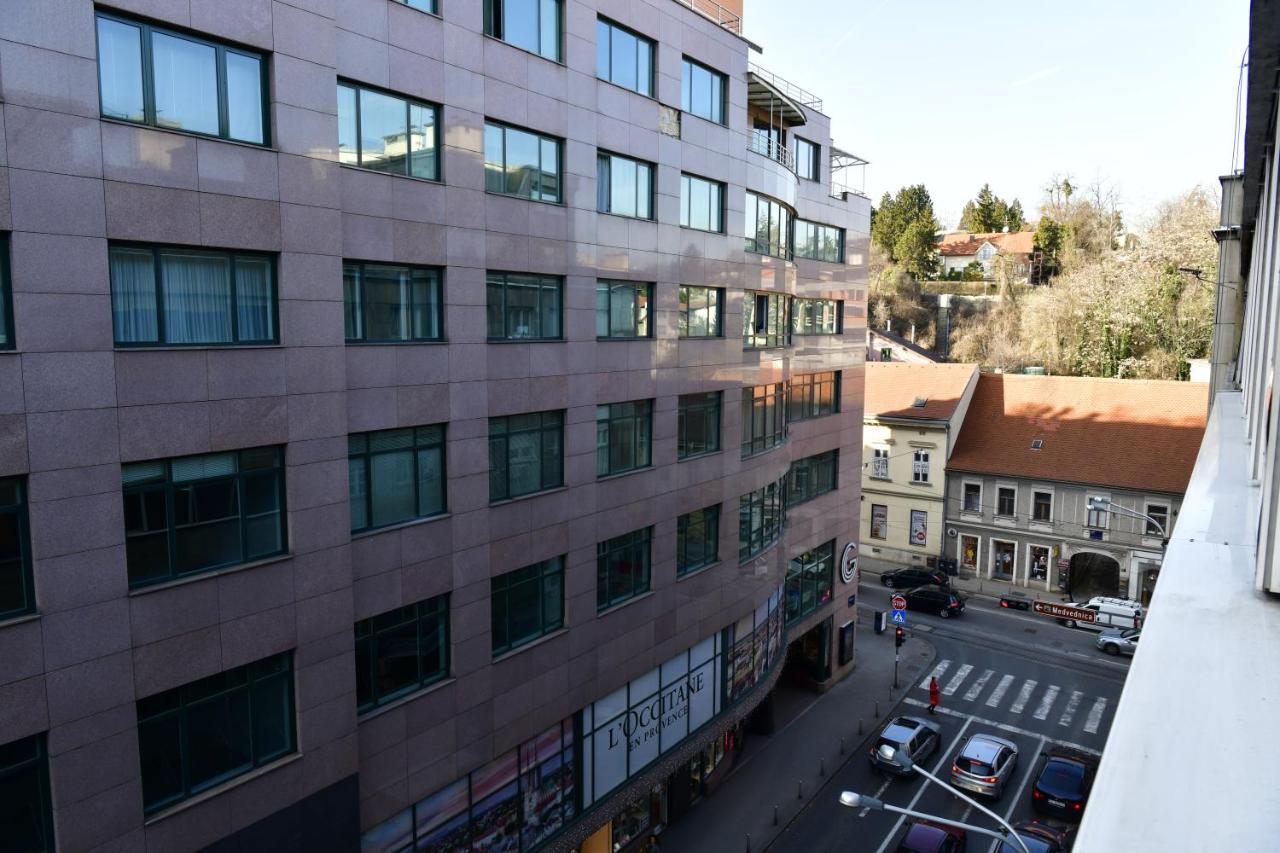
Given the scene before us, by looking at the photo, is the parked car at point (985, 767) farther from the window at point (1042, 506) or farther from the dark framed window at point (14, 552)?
the dark framed window at point (14, 552)

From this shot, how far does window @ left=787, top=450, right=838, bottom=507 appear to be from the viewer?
3180 cm

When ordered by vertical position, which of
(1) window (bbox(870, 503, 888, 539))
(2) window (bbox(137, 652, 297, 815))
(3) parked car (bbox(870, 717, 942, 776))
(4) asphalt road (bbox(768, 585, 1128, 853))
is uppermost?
(2) window (bbox(137, 652, 297, 815))

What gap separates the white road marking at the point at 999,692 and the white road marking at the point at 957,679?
1.33 meters

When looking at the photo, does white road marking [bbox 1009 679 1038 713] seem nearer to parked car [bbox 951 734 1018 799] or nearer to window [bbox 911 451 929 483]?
parked car [bbox 951 734 1018 799]

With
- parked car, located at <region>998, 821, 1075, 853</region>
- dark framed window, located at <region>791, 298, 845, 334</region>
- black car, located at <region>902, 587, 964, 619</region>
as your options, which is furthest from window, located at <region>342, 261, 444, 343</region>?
black car, located at <region>902, 587, 964, 619</region>

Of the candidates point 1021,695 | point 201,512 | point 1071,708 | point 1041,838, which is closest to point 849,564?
point 1021,695

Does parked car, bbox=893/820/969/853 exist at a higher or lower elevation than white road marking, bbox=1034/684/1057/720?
higher

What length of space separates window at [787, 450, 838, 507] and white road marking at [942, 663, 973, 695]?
9296 millimetres

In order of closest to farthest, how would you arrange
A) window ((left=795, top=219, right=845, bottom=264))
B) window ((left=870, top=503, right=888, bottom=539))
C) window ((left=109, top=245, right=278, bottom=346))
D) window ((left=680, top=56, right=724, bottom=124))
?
window ((left=109, top=245, right=278, bottom=346)) < window ((left=680, top=56, right=724, bottom=124)) < window ((left=795, top=219, right=845, bottom=264)) < window ((left=870, top=503, right=888, bottom=539))

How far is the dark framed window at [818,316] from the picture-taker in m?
31.5

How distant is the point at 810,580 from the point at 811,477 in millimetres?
3987

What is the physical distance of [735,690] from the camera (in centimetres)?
2636

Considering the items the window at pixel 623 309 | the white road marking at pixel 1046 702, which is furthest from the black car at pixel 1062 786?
the window at pixel 623 309

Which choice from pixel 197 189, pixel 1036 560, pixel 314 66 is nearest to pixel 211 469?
pixel 197 189
